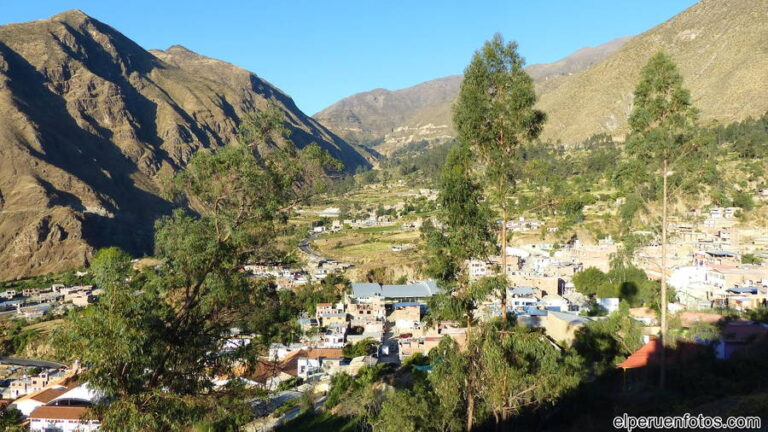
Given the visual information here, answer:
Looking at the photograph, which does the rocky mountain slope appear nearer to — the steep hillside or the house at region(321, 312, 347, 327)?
the steep hillside

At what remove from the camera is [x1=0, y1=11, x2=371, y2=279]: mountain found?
62.9 meters

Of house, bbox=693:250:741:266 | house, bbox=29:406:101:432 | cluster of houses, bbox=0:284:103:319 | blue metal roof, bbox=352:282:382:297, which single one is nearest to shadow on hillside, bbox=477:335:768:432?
house, bbox=29:406:101:432

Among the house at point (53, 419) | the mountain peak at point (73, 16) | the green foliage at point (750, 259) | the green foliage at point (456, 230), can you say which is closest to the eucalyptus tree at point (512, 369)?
the green foliage at point (456, 230)

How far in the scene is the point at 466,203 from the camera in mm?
8578

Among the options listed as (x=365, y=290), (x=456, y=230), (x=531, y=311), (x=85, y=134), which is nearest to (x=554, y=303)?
(x=531, y=311)

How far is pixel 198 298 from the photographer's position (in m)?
7.87

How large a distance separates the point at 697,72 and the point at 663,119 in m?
89.5

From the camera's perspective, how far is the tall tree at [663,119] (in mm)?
10094

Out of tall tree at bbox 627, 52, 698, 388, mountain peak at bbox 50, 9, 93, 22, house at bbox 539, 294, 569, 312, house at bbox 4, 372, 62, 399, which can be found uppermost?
mountain peak at bbox 50, 9, 93, 22

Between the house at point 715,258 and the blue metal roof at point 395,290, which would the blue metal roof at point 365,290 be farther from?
the house at point 715,258

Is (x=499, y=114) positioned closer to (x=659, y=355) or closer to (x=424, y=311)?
(x=659, y=355)

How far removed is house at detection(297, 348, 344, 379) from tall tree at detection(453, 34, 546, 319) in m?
17.5

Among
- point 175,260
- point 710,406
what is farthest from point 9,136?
point 710,406

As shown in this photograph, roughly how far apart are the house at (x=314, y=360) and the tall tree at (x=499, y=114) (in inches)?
690
